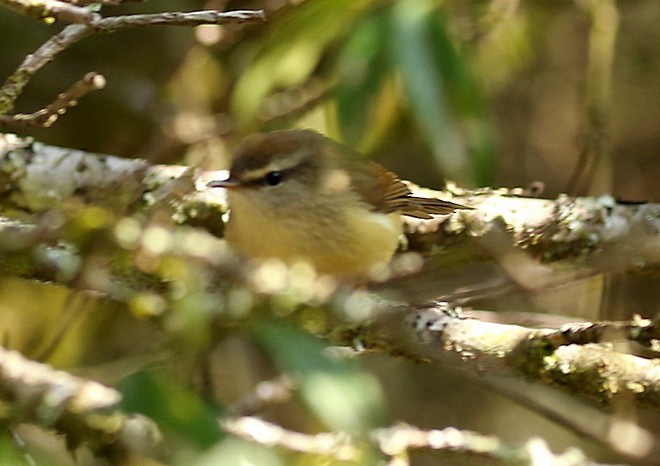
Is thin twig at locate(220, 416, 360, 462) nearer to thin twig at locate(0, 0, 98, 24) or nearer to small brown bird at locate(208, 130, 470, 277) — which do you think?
small brown bird at locate(208, 130, 470, 277)

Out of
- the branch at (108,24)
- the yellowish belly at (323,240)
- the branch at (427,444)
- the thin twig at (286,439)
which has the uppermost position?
the branch at (108,24)

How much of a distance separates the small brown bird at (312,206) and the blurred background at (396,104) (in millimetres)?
141

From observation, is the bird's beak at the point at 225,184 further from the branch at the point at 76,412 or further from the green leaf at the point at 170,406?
the green leaf at the point at 170,406

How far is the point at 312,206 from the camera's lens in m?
2.61

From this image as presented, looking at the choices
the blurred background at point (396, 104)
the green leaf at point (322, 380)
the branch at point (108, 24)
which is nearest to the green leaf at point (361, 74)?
the blurred background at point (396, 104)

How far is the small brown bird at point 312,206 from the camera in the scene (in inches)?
97.7

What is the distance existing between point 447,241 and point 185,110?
1.62 meters

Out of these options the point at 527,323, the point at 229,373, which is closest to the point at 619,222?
the point at 527,323

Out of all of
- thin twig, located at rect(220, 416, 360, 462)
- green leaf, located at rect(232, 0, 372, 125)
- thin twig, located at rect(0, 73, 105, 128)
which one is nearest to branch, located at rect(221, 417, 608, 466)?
thin twig, located at rect(220, 416, 360, 462)

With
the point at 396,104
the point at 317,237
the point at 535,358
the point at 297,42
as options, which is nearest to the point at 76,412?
the point at 535,358

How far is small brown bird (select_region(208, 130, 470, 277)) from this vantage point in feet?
8.14

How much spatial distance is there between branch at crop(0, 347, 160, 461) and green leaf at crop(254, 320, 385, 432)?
0.91 feet

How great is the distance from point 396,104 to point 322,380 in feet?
6.46

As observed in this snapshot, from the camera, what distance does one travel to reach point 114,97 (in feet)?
12.5
